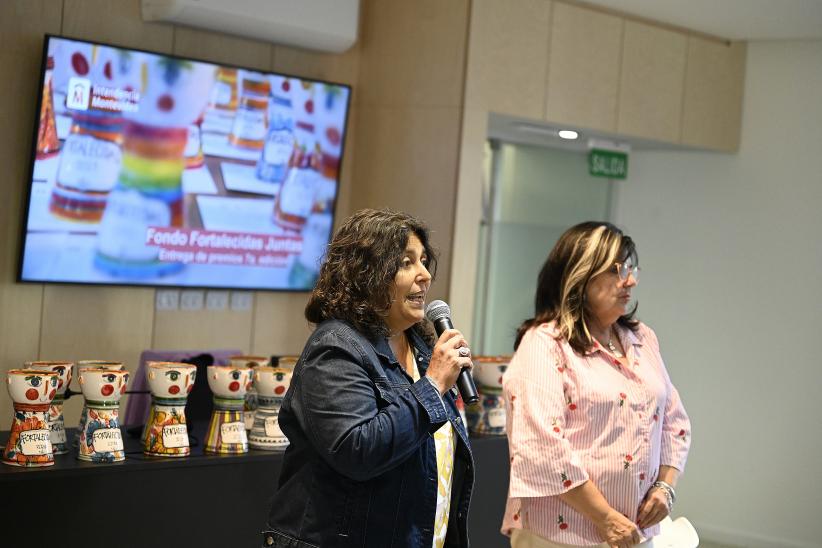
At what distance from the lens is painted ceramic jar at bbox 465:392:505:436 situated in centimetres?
358

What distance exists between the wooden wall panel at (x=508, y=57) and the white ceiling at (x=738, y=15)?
0.38 m

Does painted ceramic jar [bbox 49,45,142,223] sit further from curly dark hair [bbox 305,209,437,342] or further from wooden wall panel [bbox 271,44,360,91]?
curly dark hair [bbox 305,209,437,342]

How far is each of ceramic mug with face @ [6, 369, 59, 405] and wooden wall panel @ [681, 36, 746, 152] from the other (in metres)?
4.25

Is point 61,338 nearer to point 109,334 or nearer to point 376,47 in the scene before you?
point 109,334

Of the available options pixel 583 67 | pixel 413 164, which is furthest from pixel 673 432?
pixel 583 67

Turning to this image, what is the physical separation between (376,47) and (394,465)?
12.2ft

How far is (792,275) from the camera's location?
580cm

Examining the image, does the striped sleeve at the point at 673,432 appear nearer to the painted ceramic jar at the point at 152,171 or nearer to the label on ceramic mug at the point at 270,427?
the label on ceramic mug at the point at 270,427

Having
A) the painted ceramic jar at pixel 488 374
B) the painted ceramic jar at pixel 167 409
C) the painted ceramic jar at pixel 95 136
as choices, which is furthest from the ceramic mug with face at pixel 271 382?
the painted ceramic jar at pixel 95 136

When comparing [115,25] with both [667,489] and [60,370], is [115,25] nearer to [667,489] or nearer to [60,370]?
[60,370]

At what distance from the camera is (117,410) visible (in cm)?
270

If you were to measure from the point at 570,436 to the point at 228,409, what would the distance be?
99 centimetres

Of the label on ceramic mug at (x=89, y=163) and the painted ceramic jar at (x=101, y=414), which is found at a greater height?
the label on ceramic mug at (x=89, y=163)

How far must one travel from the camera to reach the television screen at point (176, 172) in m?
4.26
